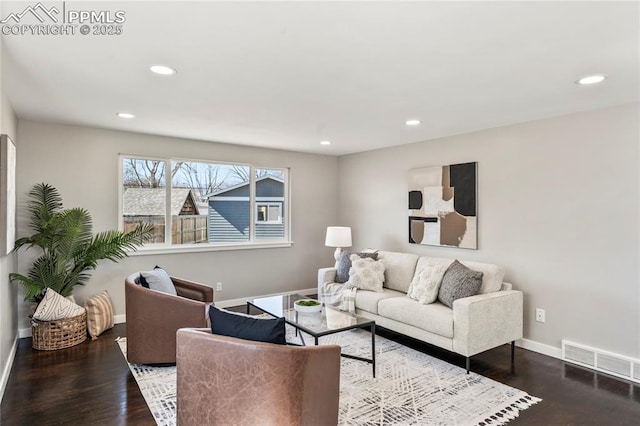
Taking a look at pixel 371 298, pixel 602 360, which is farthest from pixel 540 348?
pixel 371 298

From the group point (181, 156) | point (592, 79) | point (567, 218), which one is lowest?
point (567, 218)

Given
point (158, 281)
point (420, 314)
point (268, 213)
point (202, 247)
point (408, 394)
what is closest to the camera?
point (408, 394)

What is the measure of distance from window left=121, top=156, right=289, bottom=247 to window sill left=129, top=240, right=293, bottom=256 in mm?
39

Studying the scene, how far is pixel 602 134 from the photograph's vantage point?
3219 mm

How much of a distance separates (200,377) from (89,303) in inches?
105

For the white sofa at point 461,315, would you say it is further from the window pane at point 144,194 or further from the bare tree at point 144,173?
the bare tree at point 144,173

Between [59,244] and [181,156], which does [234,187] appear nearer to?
[181,156]

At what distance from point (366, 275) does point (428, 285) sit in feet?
2.73

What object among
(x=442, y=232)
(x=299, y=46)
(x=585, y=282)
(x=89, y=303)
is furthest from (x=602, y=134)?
(x=89, y=303)

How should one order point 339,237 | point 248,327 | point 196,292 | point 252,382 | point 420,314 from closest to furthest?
1. point 252,382
2. point 248,327
3. point 420,314
4. point 196,292
5. point 339,237

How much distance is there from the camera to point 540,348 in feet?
11.8

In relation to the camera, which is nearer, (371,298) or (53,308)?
(53,308)

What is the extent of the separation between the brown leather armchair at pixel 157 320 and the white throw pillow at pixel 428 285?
2.05 metres

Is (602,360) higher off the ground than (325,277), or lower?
lower
